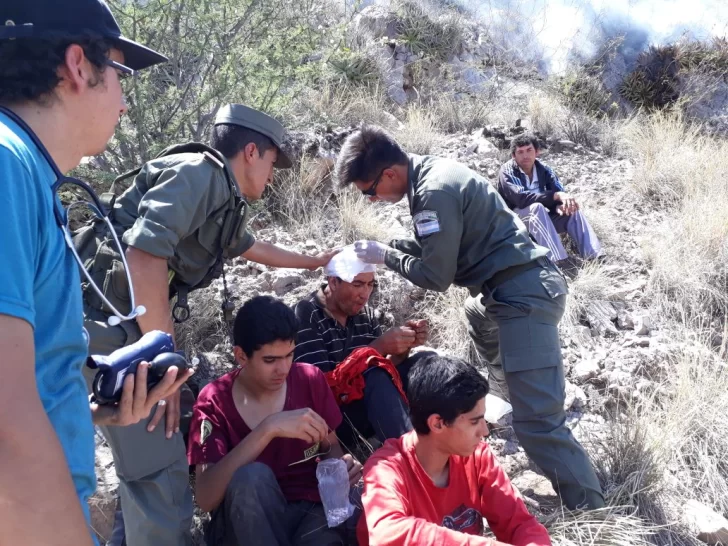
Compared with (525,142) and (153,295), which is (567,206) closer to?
(525,142)

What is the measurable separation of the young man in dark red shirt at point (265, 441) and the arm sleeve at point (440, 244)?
64cm

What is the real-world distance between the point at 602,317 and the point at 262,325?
2979mm

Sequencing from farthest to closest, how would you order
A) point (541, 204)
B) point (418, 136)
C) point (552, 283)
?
1. point (418, 136)
2. point (541, 204)
3. point (552, 283)

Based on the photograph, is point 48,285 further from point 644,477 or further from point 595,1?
point 595,1

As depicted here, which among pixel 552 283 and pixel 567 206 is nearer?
pixel 552 283

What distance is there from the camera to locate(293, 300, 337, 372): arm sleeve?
333 centimetres

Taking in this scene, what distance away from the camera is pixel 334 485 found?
2514 mm

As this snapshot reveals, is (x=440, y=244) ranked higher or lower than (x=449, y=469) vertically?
higher

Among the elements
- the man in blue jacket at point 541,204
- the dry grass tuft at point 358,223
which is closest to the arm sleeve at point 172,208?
the dry grass tuft at point 358,223

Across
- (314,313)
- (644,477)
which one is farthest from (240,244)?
(644,477)

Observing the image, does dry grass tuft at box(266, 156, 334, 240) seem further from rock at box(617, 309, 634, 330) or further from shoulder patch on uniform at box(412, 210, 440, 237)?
shoulder patch on uniform at box(412, 210, 440, 237)

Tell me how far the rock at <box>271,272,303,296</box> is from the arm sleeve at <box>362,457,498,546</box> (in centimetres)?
244

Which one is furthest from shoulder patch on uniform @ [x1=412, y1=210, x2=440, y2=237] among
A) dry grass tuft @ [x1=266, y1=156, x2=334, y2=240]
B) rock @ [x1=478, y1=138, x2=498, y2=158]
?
rock @ [x1=478, y1=138, x2=498, y2=158]

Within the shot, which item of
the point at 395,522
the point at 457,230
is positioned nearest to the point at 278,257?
the point at 457,230
